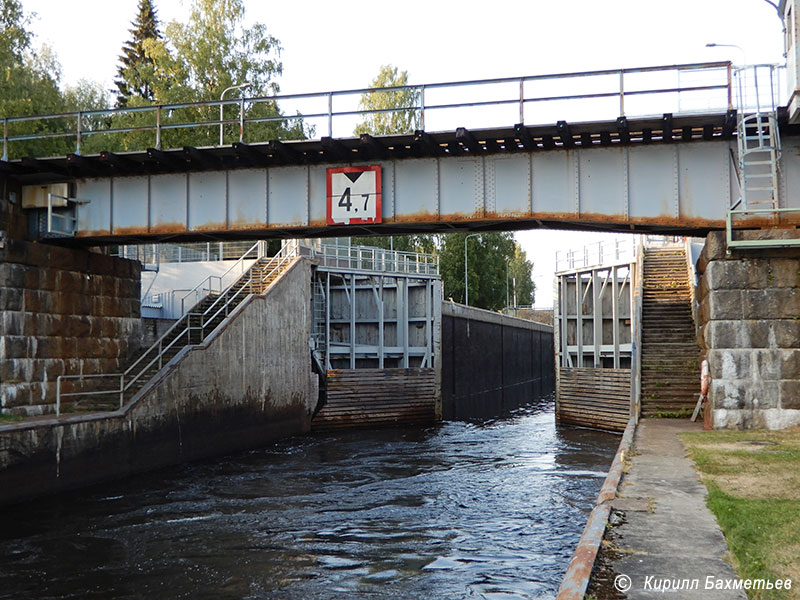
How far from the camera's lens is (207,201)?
20531mm

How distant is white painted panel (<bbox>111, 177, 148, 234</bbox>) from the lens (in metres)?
20.9

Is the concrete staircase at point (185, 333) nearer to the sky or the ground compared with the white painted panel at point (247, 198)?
nearer to the ground

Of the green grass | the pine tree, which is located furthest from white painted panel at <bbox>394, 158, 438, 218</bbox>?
the pine tree

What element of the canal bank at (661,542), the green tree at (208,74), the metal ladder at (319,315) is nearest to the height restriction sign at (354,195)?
the canal bank at (661,542)

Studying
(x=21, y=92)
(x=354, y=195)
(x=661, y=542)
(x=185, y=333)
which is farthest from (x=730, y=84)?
(x=21, y=92)

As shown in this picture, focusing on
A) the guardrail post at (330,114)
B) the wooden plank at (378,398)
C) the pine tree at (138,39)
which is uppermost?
the pine tree at (138,39)

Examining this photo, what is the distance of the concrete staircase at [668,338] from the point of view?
2192 centimetres

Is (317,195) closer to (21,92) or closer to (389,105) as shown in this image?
(21,92)

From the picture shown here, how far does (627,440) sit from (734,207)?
563cm

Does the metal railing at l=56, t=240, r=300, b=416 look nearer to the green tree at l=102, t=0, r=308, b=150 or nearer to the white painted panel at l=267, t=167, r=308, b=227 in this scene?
the white painted panel at l=267, t=167, r=308, b=227

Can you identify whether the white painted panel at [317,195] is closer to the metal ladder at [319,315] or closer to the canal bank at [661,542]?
the canal bank at [661,542]

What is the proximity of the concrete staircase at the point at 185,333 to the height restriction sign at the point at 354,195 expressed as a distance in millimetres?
6696

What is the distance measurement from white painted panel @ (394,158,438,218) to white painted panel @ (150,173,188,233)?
5742 mm

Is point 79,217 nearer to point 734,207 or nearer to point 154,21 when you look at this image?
point 734,207
